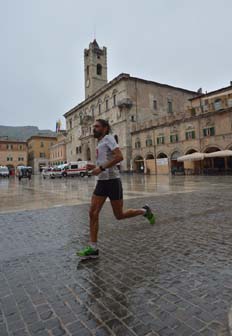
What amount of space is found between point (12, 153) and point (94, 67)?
44.1 m

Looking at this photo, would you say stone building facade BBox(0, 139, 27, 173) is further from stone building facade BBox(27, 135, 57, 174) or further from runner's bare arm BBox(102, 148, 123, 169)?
runner's bare arm BBox(102, 148, 123, 169)

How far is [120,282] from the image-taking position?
8.88 ft

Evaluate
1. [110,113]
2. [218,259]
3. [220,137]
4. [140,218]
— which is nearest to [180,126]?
[220,137]

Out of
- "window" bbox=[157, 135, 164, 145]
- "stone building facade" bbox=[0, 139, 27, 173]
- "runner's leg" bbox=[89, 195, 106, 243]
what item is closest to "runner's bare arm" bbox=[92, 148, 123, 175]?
"runner's leg" bbox=[89, 195, 106, 243]

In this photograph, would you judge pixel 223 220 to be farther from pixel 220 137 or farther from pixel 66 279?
pixel 220 137

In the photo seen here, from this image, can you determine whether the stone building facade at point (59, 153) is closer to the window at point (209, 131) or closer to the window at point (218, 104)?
the window at point (209, 131)

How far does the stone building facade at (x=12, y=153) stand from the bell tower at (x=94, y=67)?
1474 inches

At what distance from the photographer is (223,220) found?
18.4ft

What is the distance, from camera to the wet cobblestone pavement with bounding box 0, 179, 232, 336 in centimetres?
199

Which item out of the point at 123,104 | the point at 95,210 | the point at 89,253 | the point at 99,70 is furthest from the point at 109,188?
the point at 99,70

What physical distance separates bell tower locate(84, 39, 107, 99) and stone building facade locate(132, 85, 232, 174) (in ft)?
73.8

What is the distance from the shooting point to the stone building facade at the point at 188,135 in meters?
29.6

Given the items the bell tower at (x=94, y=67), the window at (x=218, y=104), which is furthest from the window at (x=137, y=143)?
the bell tower at (x=94, y=67)

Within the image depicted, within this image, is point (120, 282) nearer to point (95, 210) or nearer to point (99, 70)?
point (95, 210)
